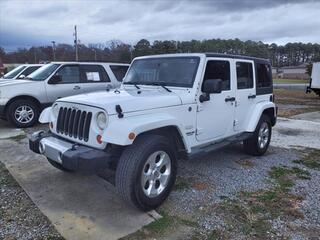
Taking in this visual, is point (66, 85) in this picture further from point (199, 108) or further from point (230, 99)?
point (199, 108)

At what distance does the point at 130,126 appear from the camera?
11.5ft

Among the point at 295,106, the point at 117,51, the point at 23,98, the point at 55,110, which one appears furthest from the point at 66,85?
the point at 117,51

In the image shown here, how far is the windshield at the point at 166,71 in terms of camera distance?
471cm

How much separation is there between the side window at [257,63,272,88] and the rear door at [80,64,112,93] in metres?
4.69

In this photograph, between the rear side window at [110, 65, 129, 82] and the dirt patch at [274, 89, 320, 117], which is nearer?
the rear side window at [110, 65, 129, 82]

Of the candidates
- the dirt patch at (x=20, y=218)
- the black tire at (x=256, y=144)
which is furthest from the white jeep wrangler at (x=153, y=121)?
the dirt patch at (x=20, y=218)

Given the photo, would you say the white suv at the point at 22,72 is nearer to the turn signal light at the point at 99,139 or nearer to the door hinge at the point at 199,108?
the door hinge at the point at 199,108

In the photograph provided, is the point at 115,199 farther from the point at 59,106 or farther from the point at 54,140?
the point at 59,106

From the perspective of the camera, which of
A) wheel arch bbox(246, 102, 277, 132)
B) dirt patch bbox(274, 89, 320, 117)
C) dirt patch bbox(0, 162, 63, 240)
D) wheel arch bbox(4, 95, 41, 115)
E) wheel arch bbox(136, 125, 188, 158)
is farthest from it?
dirt patch bbox(274, 89, 320, 117)

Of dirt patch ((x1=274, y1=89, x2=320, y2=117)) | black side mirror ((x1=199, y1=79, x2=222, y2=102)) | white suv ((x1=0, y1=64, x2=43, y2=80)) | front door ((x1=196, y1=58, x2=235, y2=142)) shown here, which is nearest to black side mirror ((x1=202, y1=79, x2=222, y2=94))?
black side mirror ((x1=199, y1=79, x2=222, y2=102))

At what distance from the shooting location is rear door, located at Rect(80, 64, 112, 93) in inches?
376

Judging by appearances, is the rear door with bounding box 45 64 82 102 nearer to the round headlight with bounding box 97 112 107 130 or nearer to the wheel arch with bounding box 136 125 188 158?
the wheel arch with bounding box 136 125 188 158

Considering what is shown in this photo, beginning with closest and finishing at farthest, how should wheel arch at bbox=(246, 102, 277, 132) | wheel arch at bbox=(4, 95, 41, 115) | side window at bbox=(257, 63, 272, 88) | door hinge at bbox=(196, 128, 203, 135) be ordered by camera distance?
door hinge at bbox=(196, 128, 203, 135) < wheel arch at bbox=(246, 102, 277, 132) < side window at bbox=(257, 63, 272, 88) < wheel arch at bbox=(4, 95, 41, 115)

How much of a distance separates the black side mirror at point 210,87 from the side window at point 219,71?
0.22 metres
